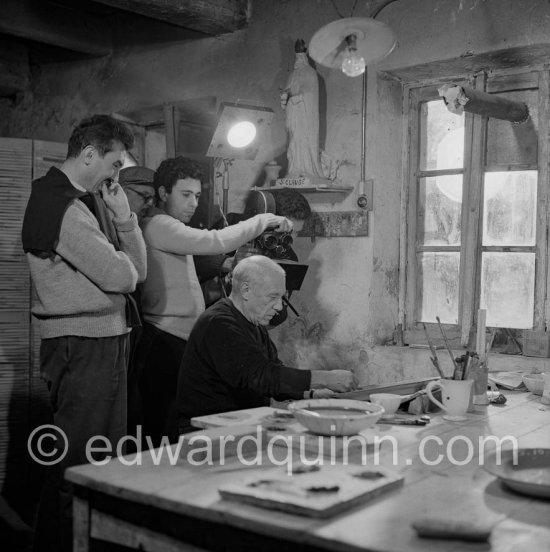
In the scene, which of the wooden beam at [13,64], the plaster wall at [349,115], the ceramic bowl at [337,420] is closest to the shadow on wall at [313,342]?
the plaster wall at [349,115]

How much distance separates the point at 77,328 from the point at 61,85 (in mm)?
3658

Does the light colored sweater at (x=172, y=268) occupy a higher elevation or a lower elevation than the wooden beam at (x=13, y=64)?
lower

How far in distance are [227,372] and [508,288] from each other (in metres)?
1.75

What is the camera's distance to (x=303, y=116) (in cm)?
425

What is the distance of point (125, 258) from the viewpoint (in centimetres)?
294

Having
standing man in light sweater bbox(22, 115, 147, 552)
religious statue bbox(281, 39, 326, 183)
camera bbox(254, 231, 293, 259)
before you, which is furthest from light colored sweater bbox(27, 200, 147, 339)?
religious statue bbox(281, 39, 326, 183)

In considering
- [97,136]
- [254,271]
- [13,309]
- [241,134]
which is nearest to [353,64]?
[254,271]

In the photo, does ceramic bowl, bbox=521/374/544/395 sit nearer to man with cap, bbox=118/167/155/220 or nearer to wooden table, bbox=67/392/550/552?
wooden table, bbox=67/392/550/552

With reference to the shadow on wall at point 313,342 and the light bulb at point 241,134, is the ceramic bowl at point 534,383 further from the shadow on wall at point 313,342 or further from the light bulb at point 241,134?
the light bulb at point 241,134

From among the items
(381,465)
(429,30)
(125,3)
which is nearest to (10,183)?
(125,3)

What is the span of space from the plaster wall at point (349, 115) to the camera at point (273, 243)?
436mm

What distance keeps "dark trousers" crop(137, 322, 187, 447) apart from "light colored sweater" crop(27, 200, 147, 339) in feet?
Result: 2.38

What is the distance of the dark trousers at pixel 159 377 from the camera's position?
3.68m

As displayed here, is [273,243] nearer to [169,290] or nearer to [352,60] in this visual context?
[169,290]
